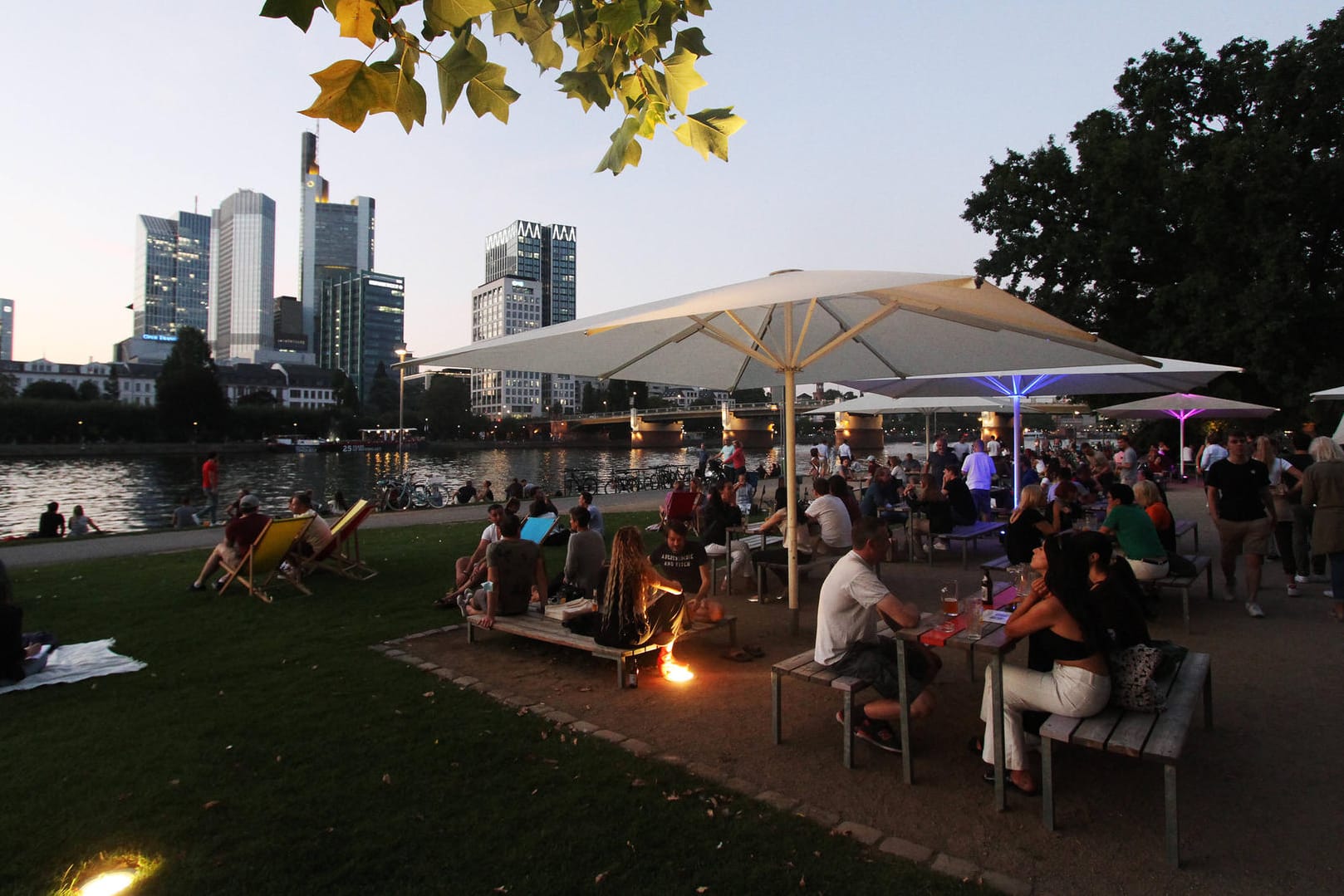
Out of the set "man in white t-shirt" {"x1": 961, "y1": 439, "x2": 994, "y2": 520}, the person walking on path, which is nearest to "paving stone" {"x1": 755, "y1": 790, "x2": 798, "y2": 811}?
the person walking on path

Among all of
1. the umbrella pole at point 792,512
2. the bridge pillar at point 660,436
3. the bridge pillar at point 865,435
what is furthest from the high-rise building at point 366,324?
the umbrella pole at point 792,512

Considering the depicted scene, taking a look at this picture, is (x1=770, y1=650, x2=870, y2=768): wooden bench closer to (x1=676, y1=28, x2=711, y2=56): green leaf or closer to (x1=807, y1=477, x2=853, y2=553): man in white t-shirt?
(x1=676, y1=28, x2=711, y2=56): green leaf

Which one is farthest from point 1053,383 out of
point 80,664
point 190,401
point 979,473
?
point 190,401

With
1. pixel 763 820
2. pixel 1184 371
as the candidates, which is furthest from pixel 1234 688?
pixel 1184 371

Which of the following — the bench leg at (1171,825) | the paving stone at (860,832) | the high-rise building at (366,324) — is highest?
the high-rise building at (366,324)

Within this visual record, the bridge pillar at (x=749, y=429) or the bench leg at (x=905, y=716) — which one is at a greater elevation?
the bridge pillar at (x=749, y=429)

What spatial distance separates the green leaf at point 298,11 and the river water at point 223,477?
959 inches

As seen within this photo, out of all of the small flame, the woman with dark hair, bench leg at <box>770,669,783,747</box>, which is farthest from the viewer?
the small flame

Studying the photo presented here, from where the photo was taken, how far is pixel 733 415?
194 ft

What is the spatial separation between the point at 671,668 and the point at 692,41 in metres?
3.86

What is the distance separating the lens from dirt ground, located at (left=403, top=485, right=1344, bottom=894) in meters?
2.85

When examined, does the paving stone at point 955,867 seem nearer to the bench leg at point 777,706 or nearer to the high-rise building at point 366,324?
the bench leg at point 777,706

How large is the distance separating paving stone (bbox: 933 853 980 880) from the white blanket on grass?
5249 mm

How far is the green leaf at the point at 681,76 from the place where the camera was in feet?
8.46
